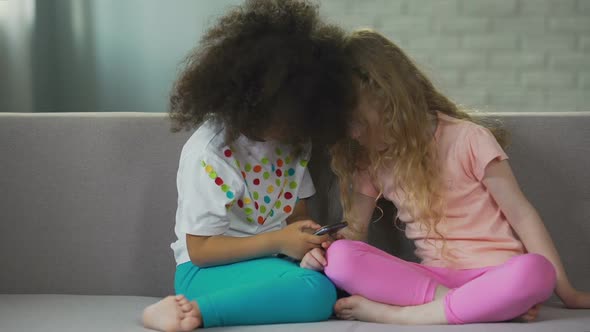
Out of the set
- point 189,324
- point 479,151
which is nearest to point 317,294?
point 189,324

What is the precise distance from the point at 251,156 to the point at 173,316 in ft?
1.37

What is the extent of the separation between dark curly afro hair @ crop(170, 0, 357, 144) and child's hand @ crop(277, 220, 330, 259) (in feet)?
0.58

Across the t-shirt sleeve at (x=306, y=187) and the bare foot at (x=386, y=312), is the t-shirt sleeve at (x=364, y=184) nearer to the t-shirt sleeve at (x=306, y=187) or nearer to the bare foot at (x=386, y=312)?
the t-shirt sleeve at (x=306, y=187)

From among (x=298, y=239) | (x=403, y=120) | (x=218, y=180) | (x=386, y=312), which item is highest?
(x=403, y=120)

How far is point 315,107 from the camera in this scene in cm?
156

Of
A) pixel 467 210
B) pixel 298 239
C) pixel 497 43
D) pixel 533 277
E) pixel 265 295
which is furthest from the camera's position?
pixel 497 43

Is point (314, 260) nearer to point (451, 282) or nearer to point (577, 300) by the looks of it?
point (451, 282)

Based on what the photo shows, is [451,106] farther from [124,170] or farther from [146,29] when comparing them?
[146,29]

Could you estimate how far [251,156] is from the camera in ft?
5.64

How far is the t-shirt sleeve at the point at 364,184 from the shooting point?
1780 millimetres

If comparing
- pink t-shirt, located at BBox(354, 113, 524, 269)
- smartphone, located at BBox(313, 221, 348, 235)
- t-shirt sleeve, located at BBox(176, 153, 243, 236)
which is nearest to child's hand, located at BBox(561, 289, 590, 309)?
pink t-shirt, located at BBox(354, 113, 524, 269)

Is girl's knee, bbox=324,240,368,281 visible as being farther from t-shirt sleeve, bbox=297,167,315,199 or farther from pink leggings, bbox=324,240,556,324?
t-shirt sleeve, bbox=297,167,315,199

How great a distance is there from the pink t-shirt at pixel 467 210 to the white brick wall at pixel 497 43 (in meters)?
1.55

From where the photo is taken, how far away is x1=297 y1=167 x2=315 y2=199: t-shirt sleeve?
179 cm
